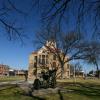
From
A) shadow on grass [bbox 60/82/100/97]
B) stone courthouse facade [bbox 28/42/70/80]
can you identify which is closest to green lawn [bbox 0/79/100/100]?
shadow on grass [bbox 60/82/100/97]

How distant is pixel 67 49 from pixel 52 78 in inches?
1448

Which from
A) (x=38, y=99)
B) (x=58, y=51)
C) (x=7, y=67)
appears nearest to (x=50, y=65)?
(x=58, y=51)

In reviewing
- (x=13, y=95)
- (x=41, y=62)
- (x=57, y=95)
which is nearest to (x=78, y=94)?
(x=57, y=95)

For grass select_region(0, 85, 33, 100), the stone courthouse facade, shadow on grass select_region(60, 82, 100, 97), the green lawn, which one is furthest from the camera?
the stone courthouse facade

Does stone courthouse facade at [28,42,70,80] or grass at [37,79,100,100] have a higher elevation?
stone courthouse facade at [28,42,70,80]

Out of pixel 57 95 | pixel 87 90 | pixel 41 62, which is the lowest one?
pixel 57 95

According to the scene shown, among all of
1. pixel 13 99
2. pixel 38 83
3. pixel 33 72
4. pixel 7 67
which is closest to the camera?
pixel 13 99

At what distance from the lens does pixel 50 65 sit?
3223 inches

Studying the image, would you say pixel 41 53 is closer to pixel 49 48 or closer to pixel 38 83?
pixel 49 48

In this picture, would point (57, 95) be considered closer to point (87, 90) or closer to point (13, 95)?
point (13, 95)

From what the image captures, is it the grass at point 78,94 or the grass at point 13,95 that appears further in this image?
the grass at point 78,94

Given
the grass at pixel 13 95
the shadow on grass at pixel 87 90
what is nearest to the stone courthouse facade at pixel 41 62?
the shadow on grass at pixel 87 90

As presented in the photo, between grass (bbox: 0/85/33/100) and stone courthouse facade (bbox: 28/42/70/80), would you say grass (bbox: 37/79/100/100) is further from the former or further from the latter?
stone courthouse facade (bbox: 28/42/70/80)

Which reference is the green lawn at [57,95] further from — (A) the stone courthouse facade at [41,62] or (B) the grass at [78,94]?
(A) the stone courthouse facade at [41,62]
